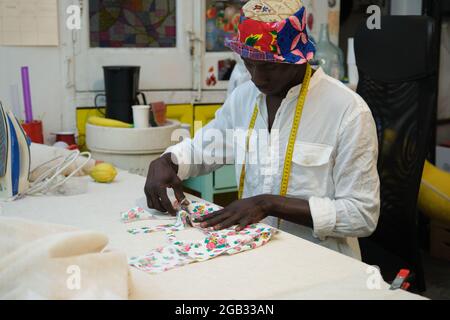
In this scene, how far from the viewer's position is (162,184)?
163 centimetres

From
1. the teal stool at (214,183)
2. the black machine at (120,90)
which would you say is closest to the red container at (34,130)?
the black machine at (120,90)

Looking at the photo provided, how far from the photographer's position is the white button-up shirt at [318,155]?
1.49m

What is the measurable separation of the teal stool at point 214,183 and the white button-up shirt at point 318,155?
94cm

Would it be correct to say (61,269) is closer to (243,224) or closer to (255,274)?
(255,274)

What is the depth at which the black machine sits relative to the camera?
8.73ft

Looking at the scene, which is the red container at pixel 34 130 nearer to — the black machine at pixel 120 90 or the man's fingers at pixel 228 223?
the black machine at pixel 120 90

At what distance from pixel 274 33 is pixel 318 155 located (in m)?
0.34

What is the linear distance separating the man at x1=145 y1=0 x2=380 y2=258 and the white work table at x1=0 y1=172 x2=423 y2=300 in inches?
4.9

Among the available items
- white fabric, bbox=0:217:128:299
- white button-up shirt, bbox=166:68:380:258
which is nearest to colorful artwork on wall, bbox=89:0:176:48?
white button-up shirt, bbox=166:68:380:258

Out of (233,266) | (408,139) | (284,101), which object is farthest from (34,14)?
(233,266)

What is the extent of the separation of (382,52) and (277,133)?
0.50 metres

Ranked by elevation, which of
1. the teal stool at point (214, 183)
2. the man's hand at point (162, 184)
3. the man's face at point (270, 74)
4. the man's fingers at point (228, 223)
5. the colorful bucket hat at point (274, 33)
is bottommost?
the teal stool at point (214, 183)

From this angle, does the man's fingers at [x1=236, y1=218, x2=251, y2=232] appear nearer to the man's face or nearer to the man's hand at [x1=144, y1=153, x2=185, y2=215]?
the man's hand at [x1=144, y1=153, x2=185, y2=215]

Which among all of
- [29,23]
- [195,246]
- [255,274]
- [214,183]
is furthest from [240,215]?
[29,23]
